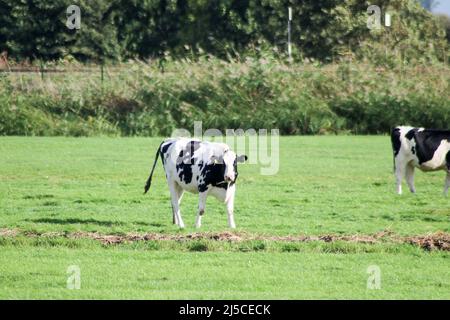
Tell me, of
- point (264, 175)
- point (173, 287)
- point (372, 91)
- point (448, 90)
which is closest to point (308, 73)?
point (372, 91)

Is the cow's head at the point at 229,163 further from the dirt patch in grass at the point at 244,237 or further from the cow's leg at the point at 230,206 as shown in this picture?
the dirt patch in grass at the point at 244,237

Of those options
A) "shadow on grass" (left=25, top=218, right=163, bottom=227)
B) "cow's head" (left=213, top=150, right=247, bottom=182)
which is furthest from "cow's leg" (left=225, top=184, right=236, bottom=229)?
"shadow on grass" (left=25, top=218, right=163, bottom=227)

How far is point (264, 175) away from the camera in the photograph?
73.7 ft

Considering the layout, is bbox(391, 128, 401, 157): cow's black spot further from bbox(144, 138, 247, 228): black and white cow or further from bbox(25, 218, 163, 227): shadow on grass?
bbox(25, 218, 163, 227): shadow on grass

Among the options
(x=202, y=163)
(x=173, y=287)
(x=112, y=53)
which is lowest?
(x=173, y=287)

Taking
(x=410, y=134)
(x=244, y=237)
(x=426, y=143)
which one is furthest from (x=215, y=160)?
(x=426, y=143)

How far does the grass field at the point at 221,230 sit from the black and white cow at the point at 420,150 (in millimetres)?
531

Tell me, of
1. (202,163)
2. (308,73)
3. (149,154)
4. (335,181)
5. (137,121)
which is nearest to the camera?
(202,163)

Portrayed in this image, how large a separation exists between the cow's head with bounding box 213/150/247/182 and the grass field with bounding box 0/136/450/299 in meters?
0.79

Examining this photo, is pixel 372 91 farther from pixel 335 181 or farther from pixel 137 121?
pixel 335 181

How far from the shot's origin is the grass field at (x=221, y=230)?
36.2 ft

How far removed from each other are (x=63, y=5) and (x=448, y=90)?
Answer: 23.0m

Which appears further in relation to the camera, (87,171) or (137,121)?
(137,121)

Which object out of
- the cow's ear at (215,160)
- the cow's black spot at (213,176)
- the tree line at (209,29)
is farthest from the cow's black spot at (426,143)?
the tree line at (209,29)
